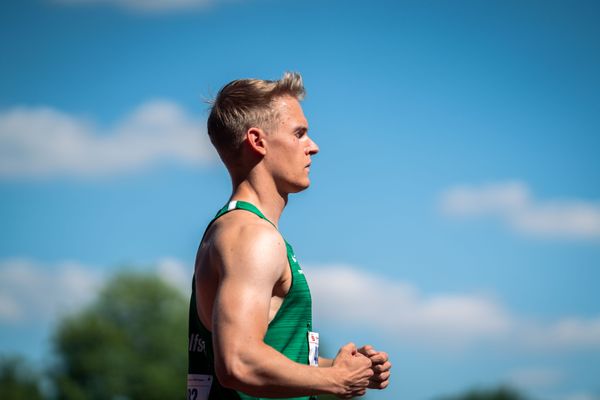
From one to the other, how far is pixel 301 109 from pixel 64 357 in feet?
190

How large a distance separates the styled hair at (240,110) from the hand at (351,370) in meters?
1.31

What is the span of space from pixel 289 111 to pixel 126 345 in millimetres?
60153

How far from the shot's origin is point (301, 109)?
17.3ft

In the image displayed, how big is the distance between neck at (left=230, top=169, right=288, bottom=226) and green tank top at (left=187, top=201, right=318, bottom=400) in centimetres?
9

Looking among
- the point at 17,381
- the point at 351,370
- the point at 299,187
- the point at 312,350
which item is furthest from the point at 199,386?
the point at 17,381

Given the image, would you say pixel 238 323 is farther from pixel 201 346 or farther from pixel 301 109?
pixel 301 109

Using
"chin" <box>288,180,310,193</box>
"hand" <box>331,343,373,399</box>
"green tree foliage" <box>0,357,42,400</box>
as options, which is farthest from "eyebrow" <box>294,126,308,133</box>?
"green tree foliage" <box>0,357,42,400</box>

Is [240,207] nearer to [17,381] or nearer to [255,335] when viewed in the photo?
[255,335]

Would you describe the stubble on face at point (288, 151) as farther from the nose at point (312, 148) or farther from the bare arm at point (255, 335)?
the bare arm at point (255, 335)

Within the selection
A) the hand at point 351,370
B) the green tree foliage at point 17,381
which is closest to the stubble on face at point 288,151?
the hand at point 351,370

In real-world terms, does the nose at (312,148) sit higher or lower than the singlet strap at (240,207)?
higher

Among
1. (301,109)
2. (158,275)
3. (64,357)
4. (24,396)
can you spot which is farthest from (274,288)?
(158,275)

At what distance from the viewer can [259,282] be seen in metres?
4.38

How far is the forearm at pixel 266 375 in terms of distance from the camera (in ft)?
13.7
